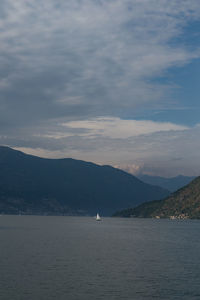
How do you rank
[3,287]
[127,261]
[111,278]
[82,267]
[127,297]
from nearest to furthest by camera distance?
[127,297] < [3,287] < [111,278] < [82,267] < [127,261]

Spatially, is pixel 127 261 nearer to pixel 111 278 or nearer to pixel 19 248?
pixel 111 278

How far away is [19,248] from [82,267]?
5523 centimetres

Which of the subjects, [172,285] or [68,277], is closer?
[172,285]

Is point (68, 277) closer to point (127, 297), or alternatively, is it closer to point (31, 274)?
point (31, 274)

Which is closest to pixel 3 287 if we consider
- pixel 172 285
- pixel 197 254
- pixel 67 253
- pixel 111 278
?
pixel 111 278

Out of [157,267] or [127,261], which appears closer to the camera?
[157,267]

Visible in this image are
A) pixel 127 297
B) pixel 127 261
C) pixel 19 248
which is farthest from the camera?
pixel 19 248

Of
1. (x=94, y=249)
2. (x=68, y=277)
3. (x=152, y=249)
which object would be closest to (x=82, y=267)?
(x=68, y=277)

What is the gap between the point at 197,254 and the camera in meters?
149

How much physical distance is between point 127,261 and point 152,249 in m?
41.3

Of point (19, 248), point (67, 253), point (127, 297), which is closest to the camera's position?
point (127, 297)

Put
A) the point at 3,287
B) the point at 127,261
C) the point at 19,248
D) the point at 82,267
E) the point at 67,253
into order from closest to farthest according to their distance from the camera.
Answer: the point at 3,287 → the point at 82,267 → the point at 127,261 → the point at 67,253 → the point at 19,248

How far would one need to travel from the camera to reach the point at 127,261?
126 m

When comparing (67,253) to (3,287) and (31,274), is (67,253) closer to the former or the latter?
(31,274)
